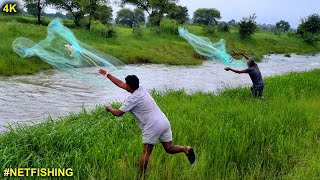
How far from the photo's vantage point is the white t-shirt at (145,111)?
5277 mm

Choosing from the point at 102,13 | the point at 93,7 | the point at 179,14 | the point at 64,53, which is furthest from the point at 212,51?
the point at 179,14

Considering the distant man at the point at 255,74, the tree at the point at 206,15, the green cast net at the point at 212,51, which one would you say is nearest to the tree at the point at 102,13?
the green cast net at the point at 212,51

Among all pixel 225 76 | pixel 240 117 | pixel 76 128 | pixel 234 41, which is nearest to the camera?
pixel 76 128

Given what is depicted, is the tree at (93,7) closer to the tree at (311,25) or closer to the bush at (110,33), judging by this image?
the bush at (110,33)

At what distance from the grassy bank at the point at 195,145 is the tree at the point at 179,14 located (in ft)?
120

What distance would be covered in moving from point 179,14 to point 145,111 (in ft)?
157

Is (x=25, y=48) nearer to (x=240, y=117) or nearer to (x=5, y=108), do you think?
(x=5, y=108)

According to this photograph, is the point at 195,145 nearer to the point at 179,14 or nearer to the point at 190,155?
the point at 190,155

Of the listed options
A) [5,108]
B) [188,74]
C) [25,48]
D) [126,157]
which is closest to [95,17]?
[188,74]

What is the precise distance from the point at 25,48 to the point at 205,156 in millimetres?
4271

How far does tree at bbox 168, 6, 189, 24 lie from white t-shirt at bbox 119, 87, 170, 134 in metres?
39.4

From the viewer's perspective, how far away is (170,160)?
19.0 ft

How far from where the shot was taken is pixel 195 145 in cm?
661

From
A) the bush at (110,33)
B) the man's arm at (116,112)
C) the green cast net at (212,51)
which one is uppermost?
the green cast net at (212,51)
